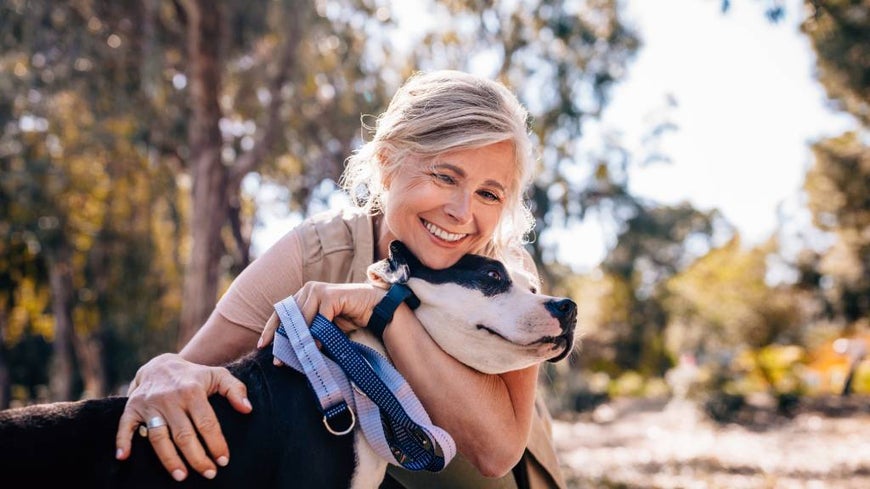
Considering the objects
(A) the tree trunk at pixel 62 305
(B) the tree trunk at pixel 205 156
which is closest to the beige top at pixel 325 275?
(B) the tree trunk at pixel 205 156

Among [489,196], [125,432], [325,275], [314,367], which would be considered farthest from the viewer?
[325,275]

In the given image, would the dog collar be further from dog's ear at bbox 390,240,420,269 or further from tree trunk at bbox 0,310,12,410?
tree trunk at bbox 0,310,12,410

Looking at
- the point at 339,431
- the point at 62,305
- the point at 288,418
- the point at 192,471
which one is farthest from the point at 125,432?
the point at 62,305

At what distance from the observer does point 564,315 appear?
1942mm

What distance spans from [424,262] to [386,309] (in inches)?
9.5

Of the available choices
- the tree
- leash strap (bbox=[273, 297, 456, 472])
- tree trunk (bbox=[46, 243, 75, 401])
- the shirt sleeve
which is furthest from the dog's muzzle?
tree trunk (bbox=[46, 243, 75, 401])

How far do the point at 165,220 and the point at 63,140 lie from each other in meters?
5.77

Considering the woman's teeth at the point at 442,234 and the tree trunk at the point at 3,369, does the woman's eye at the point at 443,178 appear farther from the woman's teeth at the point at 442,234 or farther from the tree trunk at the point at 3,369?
the tree trunk at the point at 3,369

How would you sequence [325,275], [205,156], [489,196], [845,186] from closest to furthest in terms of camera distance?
[489,196]
[325,275]
[205,156]
[845,186]

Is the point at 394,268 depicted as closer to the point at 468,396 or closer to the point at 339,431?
the point at 468,396

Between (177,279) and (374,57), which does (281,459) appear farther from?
(177,279)

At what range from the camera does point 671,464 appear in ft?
38.1

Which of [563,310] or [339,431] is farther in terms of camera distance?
[563,310]

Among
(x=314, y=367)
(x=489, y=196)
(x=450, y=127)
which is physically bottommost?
(x=314, y=367)
